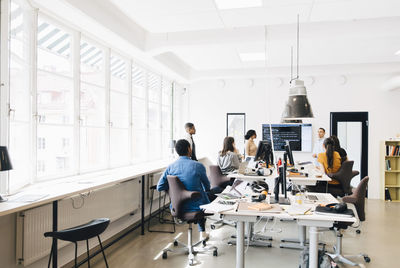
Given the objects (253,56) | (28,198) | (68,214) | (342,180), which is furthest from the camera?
(253,56)

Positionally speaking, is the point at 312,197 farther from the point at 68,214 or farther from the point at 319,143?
the point at 319,143

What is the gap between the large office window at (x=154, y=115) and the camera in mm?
6223

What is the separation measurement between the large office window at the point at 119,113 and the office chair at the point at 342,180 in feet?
11.1

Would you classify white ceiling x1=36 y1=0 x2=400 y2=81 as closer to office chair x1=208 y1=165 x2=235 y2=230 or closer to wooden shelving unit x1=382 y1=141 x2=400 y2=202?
office chair x1=208 y1=165 x2=235 y2=230

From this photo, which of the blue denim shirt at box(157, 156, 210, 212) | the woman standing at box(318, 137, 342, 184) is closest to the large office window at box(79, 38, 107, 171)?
the blue denim shirt at box(157, 156, 210, 212)

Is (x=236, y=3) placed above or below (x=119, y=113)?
above

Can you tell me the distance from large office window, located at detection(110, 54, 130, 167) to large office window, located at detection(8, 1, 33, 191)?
162cm

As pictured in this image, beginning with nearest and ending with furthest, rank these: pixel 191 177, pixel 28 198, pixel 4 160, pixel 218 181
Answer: pixel 4 160 < pixel 28 198 < pixel 191 177 < pixel 218 181

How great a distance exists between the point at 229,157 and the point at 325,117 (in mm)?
3661

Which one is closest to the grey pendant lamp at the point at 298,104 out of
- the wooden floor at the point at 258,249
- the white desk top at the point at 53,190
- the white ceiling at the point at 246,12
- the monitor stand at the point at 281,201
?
the white ceiling at the point at 246,12

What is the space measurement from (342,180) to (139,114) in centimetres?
369

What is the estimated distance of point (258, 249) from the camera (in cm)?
369

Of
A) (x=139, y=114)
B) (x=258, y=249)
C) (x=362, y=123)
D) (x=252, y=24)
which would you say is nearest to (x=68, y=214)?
(x=258, y=249)

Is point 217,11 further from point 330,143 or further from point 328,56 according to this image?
point 328,56
